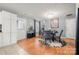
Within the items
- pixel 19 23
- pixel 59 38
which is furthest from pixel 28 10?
pixel 59 38

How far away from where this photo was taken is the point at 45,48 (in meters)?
2.61

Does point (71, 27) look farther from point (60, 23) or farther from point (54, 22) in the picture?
point (54, 22)

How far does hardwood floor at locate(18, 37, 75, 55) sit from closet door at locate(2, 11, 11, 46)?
0.92ft

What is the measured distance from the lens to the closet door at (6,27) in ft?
8.27

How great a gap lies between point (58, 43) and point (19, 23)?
96 centimetres

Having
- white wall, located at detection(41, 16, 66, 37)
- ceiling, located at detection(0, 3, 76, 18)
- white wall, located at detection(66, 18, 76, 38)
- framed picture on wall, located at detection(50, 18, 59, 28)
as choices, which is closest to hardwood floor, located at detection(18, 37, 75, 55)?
white wall, located at detection(66, 18, 76, 38)

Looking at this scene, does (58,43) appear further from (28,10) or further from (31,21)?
(28,10)

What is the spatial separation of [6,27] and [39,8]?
82 cm

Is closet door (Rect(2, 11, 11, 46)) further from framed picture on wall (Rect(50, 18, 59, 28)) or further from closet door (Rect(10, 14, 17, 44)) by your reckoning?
framed picture on wall (Rect(50, 18, 59, 28))

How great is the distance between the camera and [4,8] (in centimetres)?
253

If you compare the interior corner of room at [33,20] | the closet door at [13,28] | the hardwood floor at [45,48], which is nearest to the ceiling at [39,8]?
the interior corner of room at [33,20]

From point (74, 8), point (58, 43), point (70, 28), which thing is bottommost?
point (58, 43)

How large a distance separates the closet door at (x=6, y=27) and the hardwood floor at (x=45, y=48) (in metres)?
0.28

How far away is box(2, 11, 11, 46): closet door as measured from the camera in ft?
8.27
